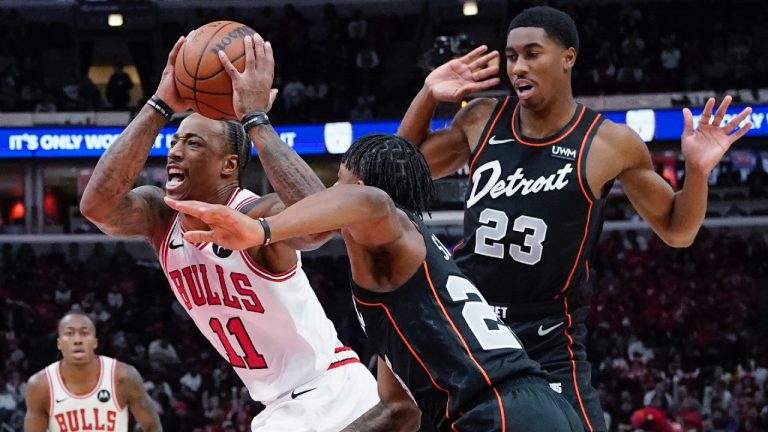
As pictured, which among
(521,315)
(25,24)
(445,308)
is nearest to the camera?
(445,308)

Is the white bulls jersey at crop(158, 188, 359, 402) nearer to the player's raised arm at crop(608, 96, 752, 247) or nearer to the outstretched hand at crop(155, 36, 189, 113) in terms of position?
the outstretched hand at crop(155, 36, 189, 113)

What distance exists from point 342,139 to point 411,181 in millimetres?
12554

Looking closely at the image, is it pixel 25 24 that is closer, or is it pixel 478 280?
pixel 478 280

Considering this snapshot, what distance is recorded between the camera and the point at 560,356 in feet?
13.5

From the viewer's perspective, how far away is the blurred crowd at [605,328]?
13.8m

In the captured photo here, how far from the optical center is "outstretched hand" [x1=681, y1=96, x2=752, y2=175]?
165 inches

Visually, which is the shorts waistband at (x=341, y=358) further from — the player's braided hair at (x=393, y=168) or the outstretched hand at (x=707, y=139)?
the outstretched hand at (x=707, y=139)

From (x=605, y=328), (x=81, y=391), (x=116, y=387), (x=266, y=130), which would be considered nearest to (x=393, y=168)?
(x=266, y=130)

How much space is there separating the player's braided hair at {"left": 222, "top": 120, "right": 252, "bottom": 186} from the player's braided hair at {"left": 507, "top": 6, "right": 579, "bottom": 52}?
1.21 metres

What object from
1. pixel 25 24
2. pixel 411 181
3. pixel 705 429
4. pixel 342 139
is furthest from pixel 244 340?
pixel 25 24

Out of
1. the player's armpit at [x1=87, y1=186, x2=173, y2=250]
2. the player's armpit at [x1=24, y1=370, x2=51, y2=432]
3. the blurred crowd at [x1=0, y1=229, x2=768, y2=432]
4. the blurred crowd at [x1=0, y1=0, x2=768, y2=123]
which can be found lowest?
the blurred crowd at [x1=0, y1=229, x2=768, y2=432]

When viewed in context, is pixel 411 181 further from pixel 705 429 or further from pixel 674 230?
pixel 705 429

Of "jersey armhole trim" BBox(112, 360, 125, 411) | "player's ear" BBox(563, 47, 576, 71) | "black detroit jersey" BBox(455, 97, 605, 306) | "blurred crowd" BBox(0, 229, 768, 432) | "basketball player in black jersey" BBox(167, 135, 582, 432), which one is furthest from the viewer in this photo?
"blurred crowd" BBox(0, 229, 768, 432)

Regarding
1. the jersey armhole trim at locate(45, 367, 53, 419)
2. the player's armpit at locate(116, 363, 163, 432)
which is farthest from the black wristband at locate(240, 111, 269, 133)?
the jersey armhole trim at locate(45, 367, 53, 419)
